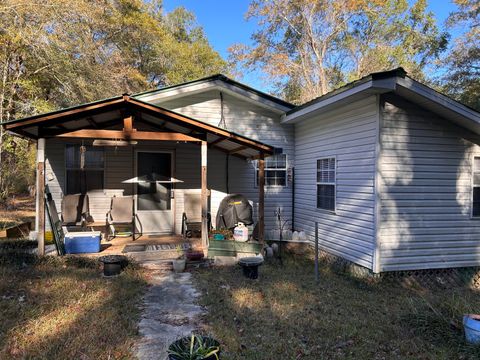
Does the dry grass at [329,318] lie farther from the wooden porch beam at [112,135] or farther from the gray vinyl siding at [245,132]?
the gray vinyl siding at [245,132]

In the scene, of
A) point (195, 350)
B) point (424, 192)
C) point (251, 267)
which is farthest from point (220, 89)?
point (195, 350)

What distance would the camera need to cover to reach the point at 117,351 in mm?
2932

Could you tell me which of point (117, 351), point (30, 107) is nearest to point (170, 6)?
point (30, 107)

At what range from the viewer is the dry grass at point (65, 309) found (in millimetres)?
2945

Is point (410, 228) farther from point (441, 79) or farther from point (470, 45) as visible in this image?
point (441, 79)

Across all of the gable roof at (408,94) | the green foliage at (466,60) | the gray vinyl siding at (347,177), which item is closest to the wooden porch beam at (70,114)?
the gable roof at (408,94)

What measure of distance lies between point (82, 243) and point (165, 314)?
2.76 metres

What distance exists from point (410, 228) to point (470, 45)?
12.7 m

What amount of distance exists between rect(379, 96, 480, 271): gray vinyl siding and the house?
19 millimetres

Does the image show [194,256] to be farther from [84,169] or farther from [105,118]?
[84,169]

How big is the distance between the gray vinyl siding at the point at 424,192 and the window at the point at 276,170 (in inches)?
135

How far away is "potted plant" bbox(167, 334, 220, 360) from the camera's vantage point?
2219 mm

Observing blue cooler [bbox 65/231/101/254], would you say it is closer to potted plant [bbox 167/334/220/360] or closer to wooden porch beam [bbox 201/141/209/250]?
wooden porch beam [bbox 201/141/209/250]

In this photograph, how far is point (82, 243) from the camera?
5738mm
